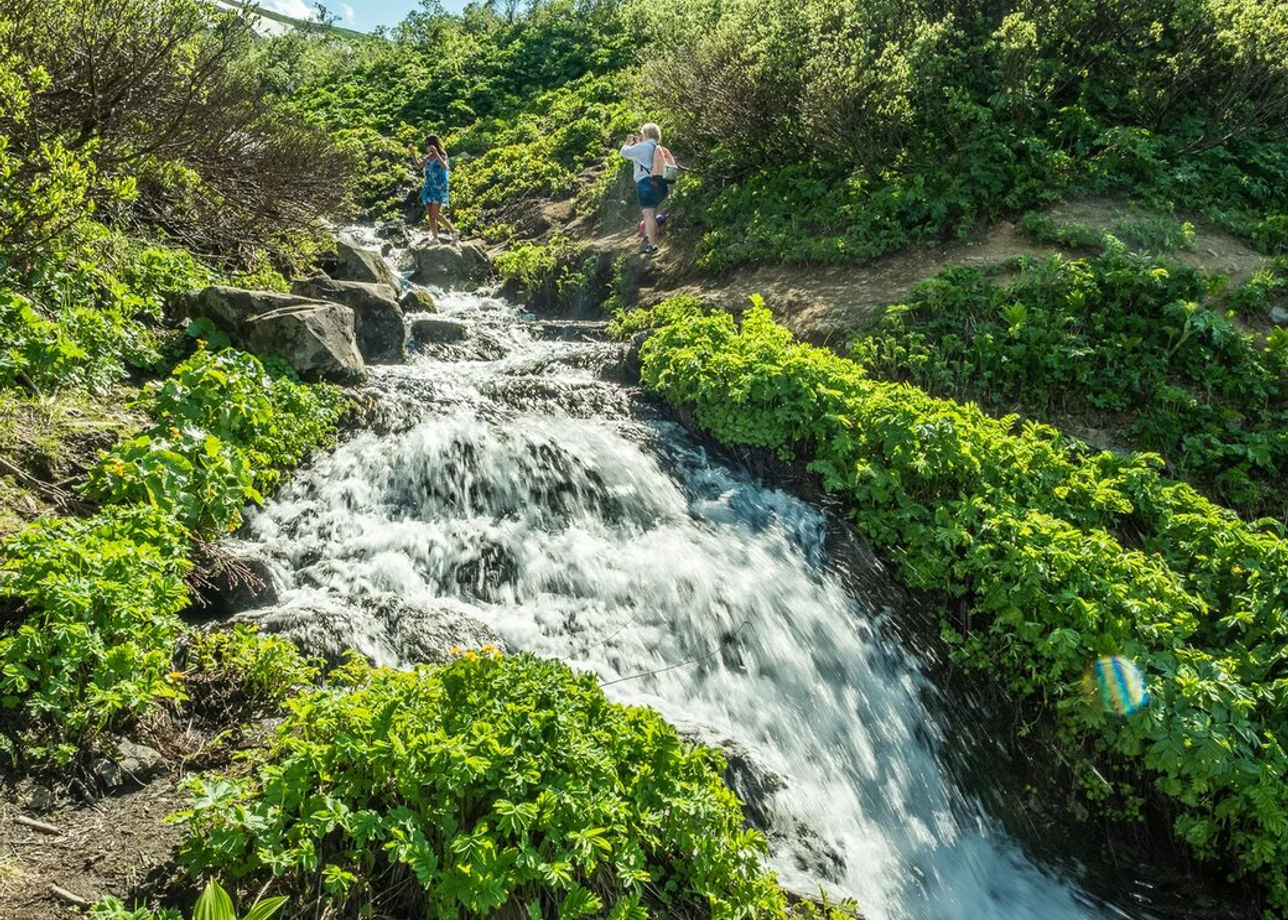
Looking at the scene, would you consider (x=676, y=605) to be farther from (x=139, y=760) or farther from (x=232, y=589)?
(x=139, y=760)

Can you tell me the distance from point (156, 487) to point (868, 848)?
4936 mm

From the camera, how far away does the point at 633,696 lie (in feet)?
16.5

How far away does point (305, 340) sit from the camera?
765 cm

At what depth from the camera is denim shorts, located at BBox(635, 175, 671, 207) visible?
1280 centimetres

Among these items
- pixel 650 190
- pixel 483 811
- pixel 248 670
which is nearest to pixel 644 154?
pixel 650 190

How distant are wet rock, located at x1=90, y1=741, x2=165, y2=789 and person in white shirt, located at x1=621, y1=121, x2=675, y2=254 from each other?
11.1 meters

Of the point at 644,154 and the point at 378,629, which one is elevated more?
the point at 644,154

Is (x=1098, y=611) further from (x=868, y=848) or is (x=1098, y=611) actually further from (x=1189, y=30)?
(x=1189, y=30)

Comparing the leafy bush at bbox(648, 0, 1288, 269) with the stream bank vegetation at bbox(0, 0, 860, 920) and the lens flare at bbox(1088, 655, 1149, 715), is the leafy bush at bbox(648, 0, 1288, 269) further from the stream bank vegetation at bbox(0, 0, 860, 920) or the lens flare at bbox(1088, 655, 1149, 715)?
the stream bank vegetation at bbox(0, 0, 860, 920)

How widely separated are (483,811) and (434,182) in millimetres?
15094

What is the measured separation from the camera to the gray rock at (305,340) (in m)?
7.55

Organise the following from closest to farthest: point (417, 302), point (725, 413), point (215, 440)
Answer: point (215, 440), point (725, 413), point (417, 302)

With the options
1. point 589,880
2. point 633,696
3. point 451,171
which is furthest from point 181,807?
point 451,171

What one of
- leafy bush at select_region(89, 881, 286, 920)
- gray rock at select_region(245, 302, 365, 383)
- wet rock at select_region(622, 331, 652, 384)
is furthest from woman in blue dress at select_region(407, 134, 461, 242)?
leafy bush at select_region(89, 881, 286, 920)
